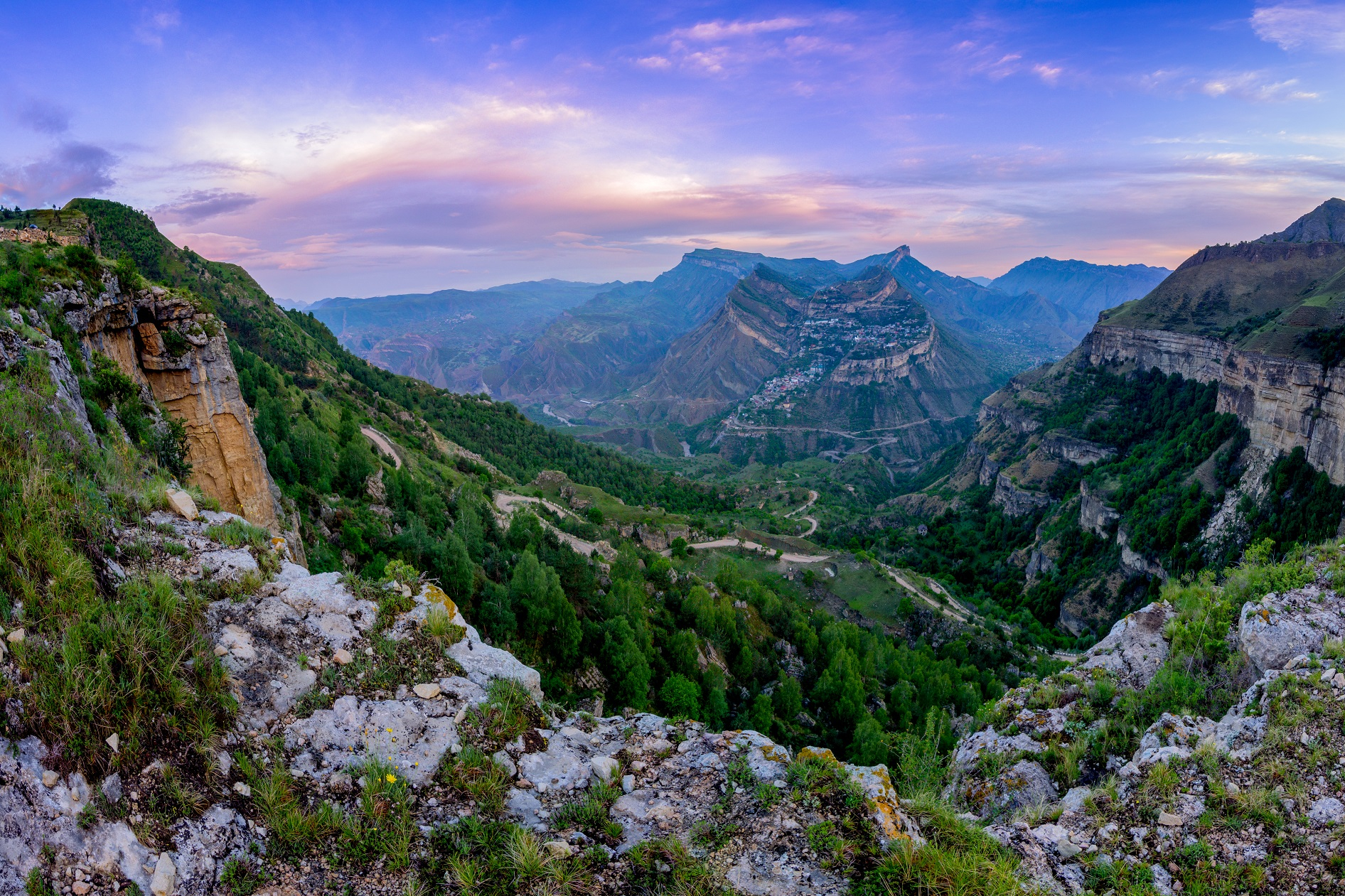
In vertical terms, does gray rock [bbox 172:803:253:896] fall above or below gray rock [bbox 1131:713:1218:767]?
above

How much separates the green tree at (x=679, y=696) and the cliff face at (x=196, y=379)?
18998 millimetres

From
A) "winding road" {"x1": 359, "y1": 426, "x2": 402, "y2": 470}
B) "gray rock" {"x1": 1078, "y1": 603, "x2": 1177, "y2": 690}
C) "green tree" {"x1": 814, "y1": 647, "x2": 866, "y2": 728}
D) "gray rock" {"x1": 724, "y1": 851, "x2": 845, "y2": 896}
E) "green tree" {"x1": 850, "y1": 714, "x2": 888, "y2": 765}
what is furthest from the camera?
"winding road" {"x1": 359, "y1": 426, "x2": 402, "y2": 470}

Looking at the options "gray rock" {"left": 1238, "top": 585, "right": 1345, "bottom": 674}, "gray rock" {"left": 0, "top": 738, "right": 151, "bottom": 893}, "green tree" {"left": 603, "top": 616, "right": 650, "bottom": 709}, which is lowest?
"green tree" {"left": 603, "top": 616, "right": 650, "bottom": 709}

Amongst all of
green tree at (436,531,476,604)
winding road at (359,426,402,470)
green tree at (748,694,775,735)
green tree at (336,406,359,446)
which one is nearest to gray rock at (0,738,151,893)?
green tree at (436,531,476,604)

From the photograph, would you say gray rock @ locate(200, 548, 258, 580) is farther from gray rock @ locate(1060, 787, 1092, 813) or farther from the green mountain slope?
the green mountain slope

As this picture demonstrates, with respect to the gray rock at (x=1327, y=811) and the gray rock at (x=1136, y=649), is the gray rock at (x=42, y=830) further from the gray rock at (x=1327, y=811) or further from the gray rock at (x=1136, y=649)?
the gray rock at (x=1136, y=649)

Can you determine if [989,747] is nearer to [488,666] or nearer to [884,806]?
[884,806]

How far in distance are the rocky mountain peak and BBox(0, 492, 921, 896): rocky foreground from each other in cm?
19227

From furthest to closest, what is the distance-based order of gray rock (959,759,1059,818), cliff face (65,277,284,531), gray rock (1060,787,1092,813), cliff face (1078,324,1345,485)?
cliff face (1078,324,1345,485) < cliff face (65,277,284,531) < gray rock (959,759,1059,818) < gray rock (1060,787,1092,813)

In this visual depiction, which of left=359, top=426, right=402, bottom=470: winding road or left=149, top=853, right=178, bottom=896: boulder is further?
left=359, top=426, right=402, bottom=470: winding road

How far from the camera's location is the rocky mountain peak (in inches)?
5389

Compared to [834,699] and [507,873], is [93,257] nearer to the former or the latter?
[507,873]

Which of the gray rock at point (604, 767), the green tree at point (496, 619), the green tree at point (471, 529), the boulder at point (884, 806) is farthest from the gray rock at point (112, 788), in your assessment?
the green tree at point (471, 529)

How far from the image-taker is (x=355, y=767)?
277 inches
